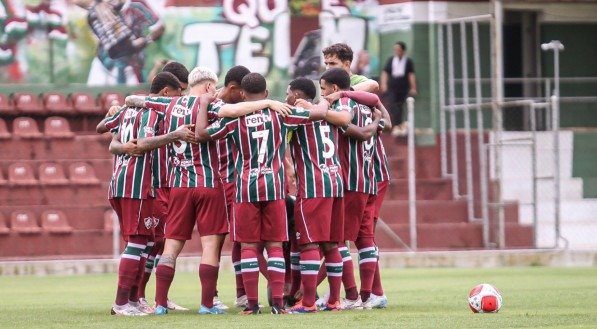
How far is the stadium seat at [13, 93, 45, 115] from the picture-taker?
27047mm

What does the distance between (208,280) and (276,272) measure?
1.91 ft

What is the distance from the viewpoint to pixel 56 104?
27.4 meters

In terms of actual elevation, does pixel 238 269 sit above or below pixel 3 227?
above

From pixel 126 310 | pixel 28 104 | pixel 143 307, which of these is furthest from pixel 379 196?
pixel 28 104

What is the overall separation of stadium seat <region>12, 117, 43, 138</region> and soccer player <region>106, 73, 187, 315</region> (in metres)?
13.2

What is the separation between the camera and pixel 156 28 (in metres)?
29.6

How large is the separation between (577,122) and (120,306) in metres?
17.6

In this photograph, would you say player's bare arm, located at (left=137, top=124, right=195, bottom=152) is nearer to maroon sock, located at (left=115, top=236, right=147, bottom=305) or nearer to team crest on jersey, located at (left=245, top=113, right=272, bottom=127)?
team crest on jersey, located at (left=245, top=113, right=272, bottom=127)

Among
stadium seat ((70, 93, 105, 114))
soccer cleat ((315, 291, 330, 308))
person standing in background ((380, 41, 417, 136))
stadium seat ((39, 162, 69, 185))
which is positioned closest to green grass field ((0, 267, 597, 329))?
soccer cleat ((315, 291, 330, 308))

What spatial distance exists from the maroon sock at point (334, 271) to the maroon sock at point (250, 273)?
75cm

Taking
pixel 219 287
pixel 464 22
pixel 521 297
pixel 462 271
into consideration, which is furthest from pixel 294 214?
pixel 464 22

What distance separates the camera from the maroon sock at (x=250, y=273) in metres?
12.4

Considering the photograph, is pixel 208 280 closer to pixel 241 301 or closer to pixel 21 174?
pixel 241 301

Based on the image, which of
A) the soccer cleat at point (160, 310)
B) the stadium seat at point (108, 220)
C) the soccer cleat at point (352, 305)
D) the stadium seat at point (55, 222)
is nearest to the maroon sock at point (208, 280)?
the soccer cleat at point (160, 310)
